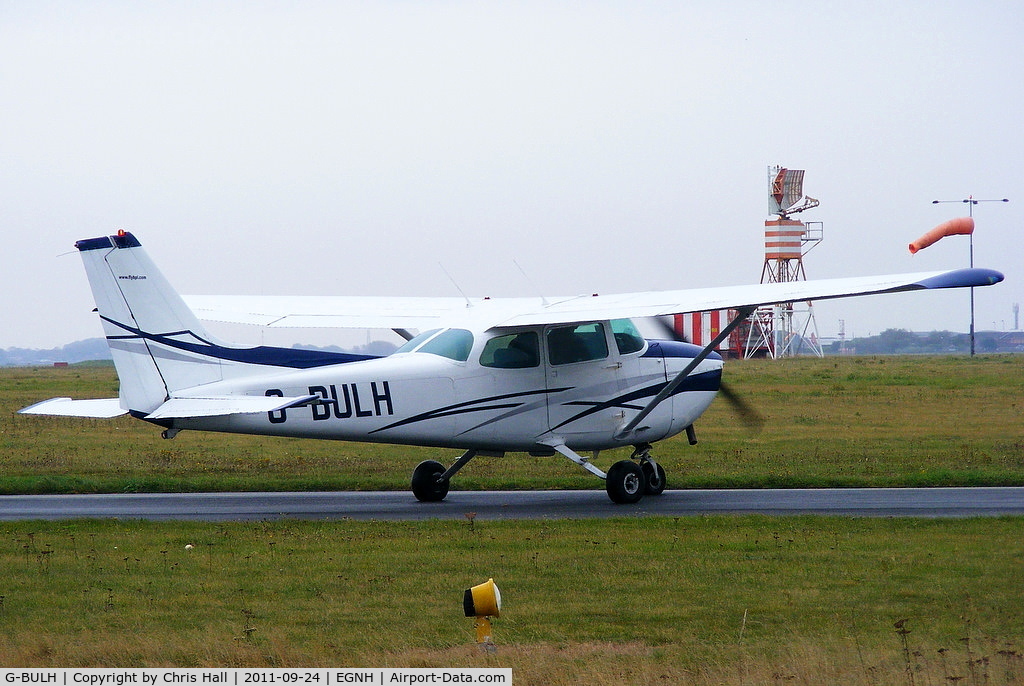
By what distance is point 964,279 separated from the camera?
511 inches

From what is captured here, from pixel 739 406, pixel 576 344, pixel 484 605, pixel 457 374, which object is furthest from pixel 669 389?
pixel 484 605

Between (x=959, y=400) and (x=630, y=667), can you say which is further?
(x=959, y=400)

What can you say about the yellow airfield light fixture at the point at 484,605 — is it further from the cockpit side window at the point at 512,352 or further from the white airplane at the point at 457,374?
the cockpit side window at the point at 512,352

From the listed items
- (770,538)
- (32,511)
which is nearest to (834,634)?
(770,538)

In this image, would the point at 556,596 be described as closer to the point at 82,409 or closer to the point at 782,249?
the point at 82,409

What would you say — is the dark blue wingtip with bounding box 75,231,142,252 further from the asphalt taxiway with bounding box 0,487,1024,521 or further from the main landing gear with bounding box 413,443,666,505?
the main landing gear with bounding box 413,443,666,505

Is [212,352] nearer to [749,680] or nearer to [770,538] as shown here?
[770,538]

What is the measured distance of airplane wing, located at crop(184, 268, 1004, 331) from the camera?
46.9ft

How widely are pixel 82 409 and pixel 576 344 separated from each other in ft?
22.1

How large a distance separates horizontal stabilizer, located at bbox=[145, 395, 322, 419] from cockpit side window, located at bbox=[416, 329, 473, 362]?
91.6 inches

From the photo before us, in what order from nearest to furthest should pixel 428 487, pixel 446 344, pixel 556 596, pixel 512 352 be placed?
1. pixel 556 596
2. pixel 446 344
3. pixel 512 352
4. pixel 428 487

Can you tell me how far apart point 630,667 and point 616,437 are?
9571mm

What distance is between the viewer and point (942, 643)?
7969 mm

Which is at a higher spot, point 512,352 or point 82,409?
point 512,352
